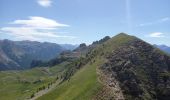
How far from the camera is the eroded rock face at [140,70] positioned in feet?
298

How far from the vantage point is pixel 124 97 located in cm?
8575

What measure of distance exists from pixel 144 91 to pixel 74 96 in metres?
24.0

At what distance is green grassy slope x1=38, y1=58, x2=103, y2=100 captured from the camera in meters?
83.6

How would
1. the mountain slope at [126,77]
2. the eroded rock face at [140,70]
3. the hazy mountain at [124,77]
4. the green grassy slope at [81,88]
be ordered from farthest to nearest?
1. the eroded rock face at [140,70]
2. the mountain slope at [126,77]
3. the hazy mountain at [124,77]
4. the green grassy slope at [81,88]

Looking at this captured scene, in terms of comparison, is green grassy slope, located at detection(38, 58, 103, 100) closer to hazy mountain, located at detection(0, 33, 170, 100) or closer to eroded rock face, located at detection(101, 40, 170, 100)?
hazy mountain, located at detection(0, 33, 170, 100)

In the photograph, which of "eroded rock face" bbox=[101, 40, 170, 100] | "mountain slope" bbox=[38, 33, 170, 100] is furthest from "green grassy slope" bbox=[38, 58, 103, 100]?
"eroded rock face" bbox=[101, 40, 170, 100]

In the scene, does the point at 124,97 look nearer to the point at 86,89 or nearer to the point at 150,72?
the point at 86,89

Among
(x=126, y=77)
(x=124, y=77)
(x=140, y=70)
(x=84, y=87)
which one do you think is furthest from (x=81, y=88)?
(x=140, y=70)

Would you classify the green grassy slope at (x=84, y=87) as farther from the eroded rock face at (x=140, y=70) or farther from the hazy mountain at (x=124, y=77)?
the eroded rock face at (x=140, y=70)

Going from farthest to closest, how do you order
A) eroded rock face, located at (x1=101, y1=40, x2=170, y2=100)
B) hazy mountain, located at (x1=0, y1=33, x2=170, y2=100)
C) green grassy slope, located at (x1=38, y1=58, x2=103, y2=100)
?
1. eroded rock face, located at (x1=101, y1=40, x2=170, y2=100)
2. hazy mountain, located at (x1=0, y1=33, x2=170, y2=100)
3. green grassy slope, located at (x1=38, y1=58, x2=103, y2=100)

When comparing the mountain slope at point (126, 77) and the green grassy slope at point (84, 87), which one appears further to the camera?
the mountain slope at point (126, 77)

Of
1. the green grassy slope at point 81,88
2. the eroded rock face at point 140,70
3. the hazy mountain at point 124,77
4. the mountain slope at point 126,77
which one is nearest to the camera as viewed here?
the green grassy slope at point 81,88

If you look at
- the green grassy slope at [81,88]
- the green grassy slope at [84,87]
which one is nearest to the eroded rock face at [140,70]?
the green grassy slope at [84,87]

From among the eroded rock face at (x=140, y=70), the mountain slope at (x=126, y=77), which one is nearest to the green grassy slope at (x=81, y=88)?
the mountain slope at (x=126, y=77)
